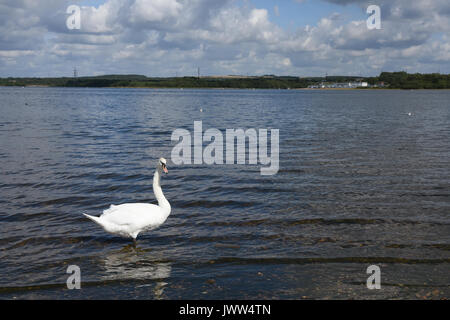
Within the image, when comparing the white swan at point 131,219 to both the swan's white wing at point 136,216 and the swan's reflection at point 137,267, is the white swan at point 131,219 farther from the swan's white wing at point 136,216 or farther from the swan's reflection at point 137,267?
the swan's reflection at point 137,267

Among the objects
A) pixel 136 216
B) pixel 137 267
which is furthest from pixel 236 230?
pixel 137 267

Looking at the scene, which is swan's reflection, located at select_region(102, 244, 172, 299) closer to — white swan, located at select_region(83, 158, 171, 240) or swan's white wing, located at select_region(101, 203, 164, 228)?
white swan, located at select_region(83, 158, 171, 240)

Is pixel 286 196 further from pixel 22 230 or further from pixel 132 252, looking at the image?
pixel 22 230

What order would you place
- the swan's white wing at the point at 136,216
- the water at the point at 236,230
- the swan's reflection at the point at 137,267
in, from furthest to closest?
the swan's white wing at the point at 136,216 < the swan's reflection at the point at 137,267 < the water at the point at 236,230

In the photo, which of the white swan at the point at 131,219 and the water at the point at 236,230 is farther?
the white swan at the point at 131,219

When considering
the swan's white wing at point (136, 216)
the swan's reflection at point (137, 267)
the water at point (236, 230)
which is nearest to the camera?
the water at point (236, 230)

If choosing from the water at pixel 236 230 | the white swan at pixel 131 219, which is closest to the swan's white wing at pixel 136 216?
the white swan at pixel 131 219

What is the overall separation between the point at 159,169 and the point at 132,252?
2.18 metres

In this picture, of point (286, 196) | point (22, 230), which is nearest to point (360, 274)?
point (286, 196)

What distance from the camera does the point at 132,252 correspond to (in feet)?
31.5

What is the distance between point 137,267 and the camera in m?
8.76

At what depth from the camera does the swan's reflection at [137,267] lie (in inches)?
323

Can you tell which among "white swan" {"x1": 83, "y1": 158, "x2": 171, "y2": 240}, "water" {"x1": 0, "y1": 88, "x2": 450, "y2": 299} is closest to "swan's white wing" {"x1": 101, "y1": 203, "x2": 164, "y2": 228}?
"white swan" {"x1": 83, "y1": 158, "x2": 171, "y2": 240}

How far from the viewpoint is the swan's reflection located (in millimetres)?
8195
